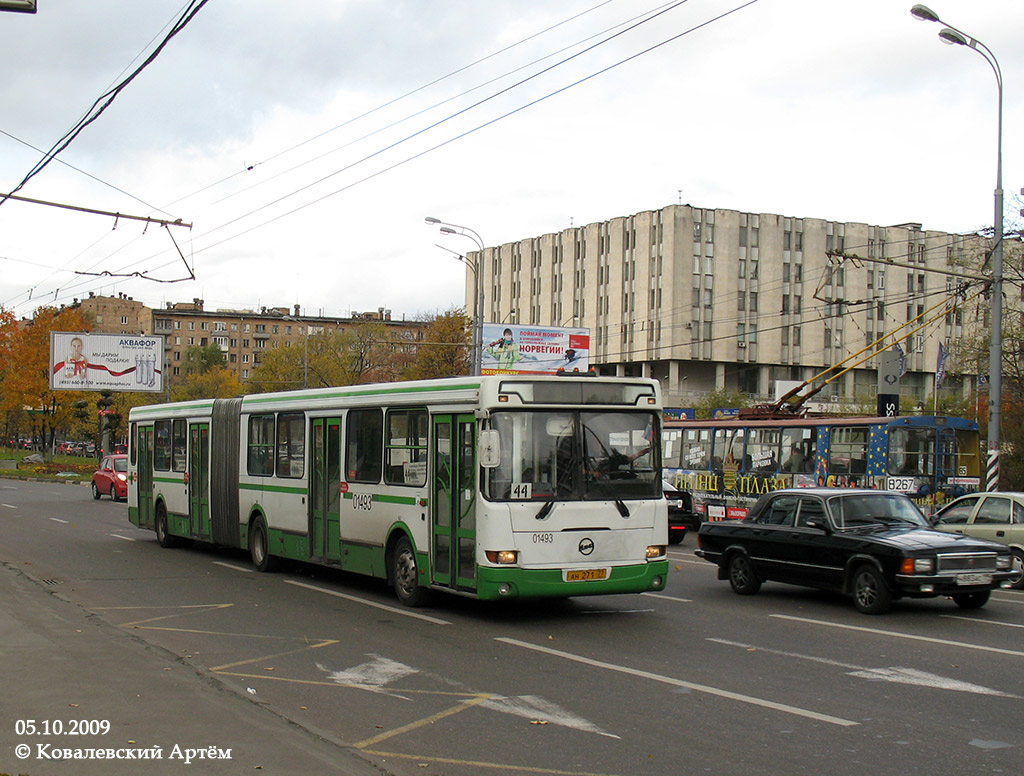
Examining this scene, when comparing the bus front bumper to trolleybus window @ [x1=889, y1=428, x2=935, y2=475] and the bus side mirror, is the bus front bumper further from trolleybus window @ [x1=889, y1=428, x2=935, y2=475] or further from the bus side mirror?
trolleybus window @ [x1=889, y1=428, x2=935, y2=475]

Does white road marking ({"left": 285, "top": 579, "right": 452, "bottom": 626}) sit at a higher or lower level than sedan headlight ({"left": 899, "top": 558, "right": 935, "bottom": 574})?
lower

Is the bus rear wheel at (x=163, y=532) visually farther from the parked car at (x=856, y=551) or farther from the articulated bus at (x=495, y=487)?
the parked car at (x=856, y=551)

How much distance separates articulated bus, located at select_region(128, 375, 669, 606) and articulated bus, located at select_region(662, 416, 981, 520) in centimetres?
1331

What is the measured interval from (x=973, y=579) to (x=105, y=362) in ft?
176

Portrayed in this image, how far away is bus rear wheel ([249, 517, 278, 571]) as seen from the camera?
18.1 m

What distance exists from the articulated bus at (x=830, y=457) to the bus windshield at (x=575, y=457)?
13393 mm

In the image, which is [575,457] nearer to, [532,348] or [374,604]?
[374,604]

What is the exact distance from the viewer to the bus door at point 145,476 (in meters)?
23.6

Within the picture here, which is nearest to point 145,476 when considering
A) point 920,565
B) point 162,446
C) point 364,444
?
point 162,446

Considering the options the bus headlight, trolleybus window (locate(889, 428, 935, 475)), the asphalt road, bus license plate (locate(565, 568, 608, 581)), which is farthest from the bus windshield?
trolleybus window (locate(889, 428, 935, 475))

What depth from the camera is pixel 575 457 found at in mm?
12578

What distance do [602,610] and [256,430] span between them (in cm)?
769

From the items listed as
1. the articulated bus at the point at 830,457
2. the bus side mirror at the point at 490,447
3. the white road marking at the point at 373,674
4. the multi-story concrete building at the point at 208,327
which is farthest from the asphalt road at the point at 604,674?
the multi-story concrete building at the point at 208,327

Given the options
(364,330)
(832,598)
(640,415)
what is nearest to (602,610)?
(640,415)
